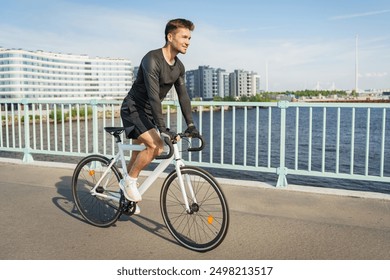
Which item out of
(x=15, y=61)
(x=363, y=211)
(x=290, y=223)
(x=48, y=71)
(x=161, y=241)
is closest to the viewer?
(x=161, y=241)

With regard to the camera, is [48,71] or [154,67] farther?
[48,71]

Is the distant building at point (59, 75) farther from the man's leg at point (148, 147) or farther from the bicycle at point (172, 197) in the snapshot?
the man's leg at point (148, 147)

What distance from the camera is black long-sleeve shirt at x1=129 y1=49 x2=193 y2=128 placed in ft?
10.7

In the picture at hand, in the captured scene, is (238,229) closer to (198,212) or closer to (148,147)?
(198,212)

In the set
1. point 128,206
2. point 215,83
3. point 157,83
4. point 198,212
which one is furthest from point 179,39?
point 215,83

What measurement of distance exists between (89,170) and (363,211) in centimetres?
302

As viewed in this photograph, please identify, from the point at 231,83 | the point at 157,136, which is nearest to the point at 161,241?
the point at 157,136

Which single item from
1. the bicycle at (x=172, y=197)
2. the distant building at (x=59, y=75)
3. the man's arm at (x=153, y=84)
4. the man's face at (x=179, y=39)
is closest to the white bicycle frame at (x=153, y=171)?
the bicycle at (x=172, y=197)

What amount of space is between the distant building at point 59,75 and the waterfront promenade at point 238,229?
122634 millimetres

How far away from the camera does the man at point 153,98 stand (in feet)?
Result: 10.8

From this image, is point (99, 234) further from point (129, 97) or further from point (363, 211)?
point (363, 211)

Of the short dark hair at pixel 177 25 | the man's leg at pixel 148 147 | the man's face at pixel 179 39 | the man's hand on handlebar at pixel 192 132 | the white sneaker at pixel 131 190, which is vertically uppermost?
the short dark hair at pixel 177 25

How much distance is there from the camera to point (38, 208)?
15.1 ft

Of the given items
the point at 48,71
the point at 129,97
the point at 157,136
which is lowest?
the point at 157,136
